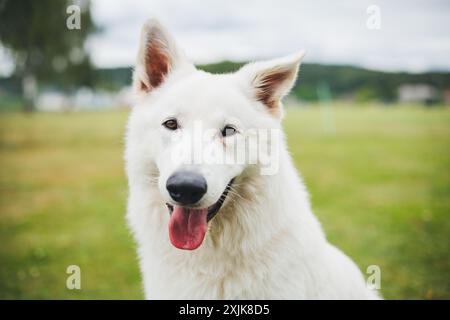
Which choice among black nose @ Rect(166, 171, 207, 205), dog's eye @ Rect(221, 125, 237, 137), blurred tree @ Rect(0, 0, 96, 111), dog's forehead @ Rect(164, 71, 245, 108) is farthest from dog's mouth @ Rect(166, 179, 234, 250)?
blurred tree @ Rect(0, 0, 96, 111)

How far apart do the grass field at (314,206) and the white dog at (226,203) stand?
30.3 inches

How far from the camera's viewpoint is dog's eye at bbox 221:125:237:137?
2.83 meters

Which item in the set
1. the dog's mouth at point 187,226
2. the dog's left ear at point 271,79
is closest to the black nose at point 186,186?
the dog's mouth at point 187,226

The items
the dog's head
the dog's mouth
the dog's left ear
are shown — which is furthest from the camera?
the dog's left ear

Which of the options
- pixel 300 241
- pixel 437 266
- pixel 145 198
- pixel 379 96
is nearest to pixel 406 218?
pixel 437 266

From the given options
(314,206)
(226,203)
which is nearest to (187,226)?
(226,203)

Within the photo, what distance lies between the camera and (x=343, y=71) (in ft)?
48.1

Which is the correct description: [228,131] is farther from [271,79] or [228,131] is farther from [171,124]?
[271,79]

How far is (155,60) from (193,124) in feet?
2.26

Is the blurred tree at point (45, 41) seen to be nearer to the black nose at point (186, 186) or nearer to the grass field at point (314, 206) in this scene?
the grass field at point (314, 206)

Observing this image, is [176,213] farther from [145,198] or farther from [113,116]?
[113,116]

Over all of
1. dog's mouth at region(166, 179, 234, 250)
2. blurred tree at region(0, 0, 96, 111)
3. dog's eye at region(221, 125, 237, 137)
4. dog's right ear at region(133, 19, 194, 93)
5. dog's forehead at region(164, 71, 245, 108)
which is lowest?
dog's mouth at region(166, 179, 234, 250)

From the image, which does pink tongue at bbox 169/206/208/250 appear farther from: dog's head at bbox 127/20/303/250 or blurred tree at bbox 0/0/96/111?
blurred tree at bbox 0/0/96/111

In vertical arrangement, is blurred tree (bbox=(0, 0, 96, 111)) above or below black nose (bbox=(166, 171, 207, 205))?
above
